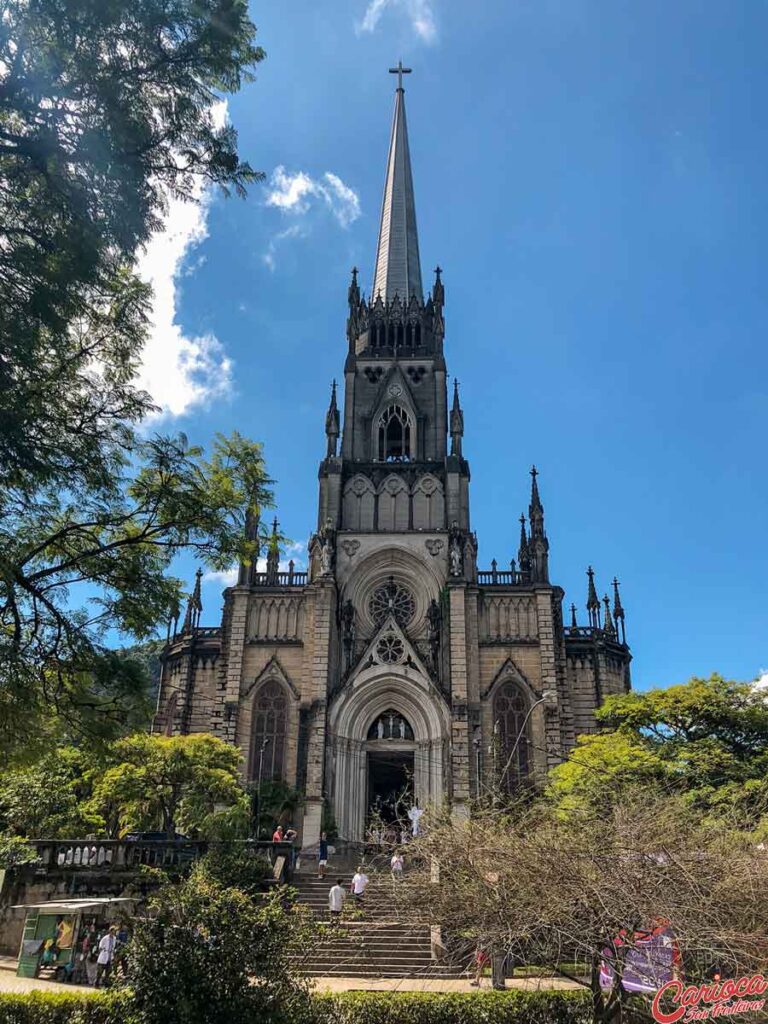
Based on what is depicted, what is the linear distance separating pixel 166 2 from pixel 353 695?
87.9 feet

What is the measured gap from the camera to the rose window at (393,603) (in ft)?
115

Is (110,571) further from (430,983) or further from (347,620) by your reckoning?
(347,620)

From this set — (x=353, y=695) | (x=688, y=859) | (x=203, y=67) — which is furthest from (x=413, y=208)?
(x=688, y=859)

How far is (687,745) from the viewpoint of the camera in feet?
80.3

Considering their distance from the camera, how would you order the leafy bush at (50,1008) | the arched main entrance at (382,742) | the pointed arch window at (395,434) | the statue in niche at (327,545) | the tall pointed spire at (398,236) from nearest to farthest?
the leafy bush at (50,1008) → the arched main entrance at (382,742) → the statue in niche at (327,545) → the pointed arch window at (395,434) → the tall pointed spire at (398,236)

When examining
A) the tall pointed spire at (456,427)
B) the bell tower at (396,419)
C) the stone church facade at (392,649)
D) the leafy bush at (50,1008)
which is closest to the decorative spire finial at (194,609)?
the stone church facade at (392,649)

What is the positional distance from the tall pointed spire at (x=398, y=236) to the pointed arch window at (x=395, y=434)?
7.36 metres

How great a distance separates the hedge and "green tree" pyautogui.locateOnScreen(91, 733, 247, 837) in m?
11.7

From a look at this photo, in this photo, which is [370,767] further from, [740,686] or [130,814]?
[740,686]

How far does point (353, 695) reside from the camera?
32.7m

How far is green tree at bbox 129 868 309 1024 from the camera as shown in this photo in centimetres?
918

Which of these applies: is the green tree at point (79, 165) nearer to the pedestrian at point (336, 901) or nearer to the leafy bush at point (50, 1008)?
the leafy bush at point (50, 1008)

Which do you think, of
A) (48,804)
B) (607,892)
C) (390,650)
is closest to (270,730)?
(390,650)

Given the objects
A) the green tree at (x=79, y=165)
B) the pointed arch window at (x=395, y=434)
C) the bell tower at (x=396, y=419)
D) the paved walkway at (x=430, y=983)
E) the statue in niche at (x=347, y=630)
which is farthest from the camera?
the pointed arch window at (x=395, y=434)
